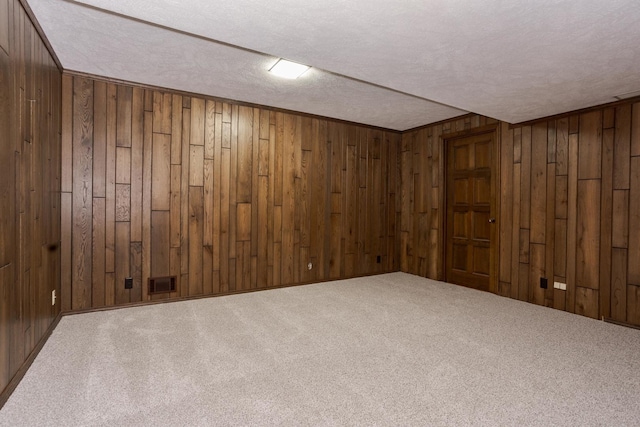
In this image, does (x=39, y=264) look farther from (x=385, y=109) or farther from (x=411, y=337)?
(x=385, y=109)

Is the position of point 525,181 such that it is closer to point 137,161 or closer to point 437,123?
point 437,123

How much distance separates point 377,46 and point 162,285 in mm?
3260

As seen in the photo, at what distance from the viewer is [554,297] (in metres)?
3.81

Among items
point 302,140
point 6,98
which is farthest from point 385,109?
point 6,98

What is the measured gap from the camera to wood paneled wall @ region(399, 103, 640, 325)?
10.8ft

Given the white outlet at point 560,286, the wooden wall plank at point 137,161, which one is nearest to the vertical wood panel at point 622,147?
the white outlet at point 560,286

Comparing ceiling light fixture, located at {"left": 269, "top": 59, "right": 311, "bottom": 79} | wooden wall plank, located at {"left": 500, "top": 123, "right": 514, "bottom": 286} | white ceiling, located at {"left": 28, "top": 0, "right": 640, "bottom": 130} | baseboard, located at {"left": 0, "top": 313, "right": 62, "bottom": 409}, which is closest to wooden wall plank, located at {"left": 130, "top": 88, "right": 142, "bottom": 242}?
white ceiling, located at {"left": 28, "top": 0, "right": 640, "bottom": 130}

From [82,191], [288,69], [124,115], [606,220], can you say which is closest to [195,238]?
[82,191]

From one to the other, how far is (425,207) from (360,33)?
11.7 feet

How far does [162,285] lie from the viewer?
3.78 m

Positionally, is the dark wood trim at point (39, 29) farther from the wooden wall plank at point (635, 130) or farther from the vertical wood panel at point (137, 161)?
the wooden wall plank at point (635, 130)

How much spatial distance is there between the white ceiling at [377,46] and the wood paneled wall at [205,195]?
45cm

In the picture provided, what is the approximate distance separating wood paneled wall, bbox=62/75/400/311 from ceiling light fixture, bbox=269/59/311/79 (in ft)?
3.68

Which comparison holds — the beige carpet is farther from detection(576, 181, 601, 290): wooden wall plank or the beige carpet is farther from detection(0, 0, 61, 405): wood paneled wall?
detection(576, 181, 601, 290): wooden wall plank
